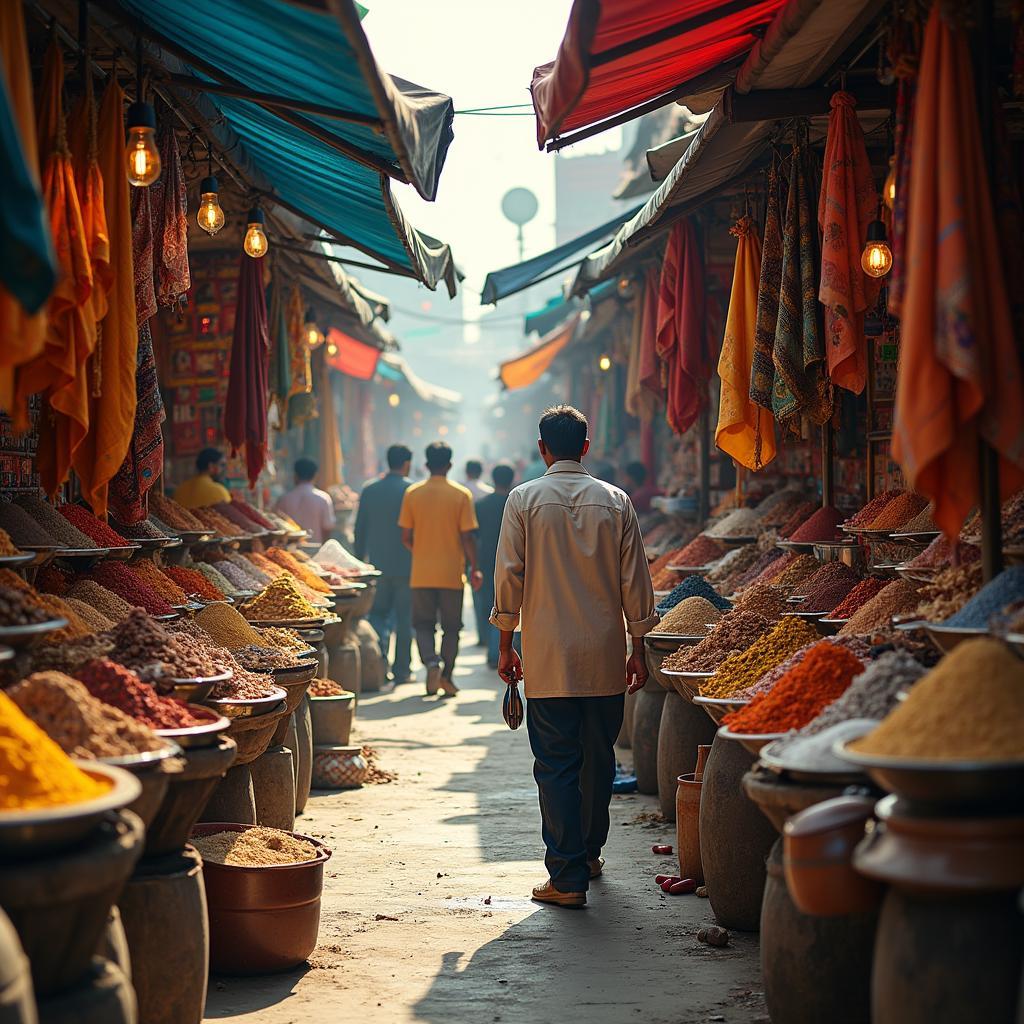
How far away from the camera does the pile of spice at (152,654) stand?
4305 millimetres

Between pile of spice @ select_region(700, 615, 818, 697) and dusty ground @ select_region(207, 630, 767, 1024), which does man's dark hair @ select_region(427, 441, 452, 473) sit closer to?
dusty ground @ select_region(207, 630, 767, 1024)

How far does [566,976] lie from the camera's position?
15.3ft

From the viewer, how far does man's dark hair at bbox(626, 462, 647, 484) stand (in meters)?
13.7

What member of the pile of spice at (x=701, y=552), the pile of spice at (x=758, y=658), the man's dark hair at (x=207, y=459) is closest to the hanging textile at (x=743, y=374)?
the pile of spice at (x=758, y=658)

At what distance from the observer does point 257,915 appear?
462 centimetres

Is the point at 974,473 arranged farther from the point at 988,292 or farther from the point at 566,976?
the point at 566,976

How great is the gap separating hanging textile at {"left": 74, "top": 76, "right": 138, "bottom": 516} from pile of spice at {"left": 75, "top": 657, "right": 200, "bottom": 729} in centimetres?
128

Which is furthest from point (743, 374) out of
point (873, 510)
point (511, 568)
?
point (511, 568)

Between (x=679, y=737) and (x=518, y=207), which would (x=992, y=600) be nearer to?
(x=679, y=737)

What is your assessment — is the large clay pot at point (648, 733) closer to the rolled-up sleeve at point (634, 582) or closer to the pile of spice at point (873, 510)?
the pile of spice at point (873, 510)

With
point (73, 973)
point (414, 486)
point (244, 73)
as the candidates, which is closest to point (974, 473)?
point (73, 973)

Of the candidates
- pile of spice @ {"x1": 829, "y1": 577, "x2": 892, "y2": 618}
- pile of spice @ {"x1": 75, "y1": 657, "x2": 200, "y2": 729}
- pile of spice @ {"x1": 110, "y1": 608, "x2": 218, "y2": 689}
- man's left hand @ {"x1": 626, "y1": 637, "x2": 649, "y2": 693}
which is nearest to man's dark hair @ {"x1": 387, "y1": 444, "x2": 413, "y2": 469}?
man's left hand @ {"x1": 626, "y1": 637, "x2": 649, "y2": 693}

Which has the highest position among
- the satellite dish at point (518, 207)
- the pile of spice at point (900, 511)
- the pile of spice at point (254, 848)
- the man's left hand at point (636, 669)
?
the satellite dish at point (518, 207)

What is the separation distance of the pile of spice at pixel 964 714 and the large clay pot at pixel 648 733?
15.1 feet
